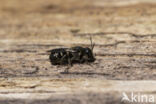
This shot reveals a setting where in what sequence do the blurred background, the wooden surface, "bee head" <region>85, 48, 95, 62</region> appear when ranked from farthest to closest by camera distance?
the blurred background, "bee head" <region>85, 48, 95, 62</region>, the wooden surface

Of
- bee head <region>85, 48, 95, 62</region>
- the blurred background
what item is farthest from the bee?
the blurred background

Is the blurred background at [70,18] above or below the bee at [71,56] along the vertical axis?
above

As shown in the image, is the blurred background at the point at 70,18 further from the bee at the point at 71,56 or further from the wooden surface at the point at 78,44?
the bee at the point at 71,56

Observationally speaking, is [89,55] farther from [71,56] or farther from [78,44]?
[78,44]

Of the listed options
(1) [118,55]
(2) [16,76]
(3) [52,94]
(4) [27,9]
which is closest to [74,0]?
(4) [27,9]

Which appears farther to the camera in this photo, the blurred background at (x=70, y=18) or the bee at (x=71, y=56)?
the blurred background at (x=70, y=18)

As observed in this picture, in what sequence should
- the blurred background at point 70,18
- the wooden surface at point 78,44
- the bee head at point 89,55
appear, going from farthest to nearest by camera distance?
1. the blurred background at point 70,18
2. the bee head at point 89,55
3. the wooden surface at point 78,44

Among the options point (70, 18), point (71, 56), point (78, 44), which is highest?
point (70, 18)

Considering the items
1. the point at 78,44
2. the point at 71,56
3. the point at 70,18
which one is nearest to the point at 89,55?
the point at 71,56

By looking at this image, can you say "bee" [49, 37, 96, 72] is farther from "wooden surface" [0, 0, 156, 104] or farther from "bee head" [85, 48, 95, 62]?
"wooden surface" [0, 0, 156, 104]

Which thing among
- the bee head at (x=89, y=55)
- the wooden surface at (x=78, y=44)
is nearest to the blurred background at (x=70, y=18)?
the wooden surface at (x=78, y=44)
